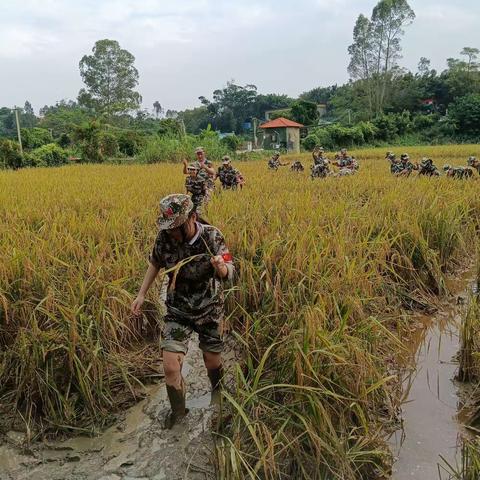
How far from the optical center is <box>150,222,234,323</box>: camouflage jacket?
2.29 m

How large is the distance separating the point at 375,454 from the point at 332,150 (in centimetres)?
2618

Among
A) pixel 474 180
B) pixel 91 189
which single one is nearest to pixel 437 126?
pixel 474 180

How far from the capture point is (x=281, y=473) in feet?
6.20

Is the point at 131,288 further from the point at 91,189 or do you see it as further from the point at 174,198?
the point at 91,189

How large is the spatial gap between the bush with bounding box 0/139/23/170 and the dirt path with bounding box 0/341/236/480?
16766mm

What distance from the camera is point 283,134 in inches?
1185

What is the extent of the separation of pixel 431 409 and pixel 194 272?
1429 mm

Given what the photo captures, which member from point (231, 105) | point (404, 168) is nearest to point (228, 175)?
point (404, 168)

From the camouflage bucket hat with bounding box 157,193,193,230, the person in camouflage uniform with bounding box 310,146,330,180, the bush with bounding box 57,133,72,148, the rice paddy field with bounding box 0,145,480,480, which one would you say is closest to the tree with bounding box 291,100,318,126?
the bush with bounding box 57,133,72,148

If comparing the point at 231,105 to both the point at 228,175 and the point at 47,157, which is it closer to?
the point at 47,157

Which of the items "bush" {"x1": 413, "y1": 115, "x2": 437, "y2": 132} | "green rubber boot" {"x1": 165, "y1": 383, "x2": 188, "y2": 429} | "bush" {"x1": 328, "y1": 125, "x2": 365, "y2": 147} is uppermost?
"bush" {"x1": 413, "y1": 115, "x2": 437, "y2": 132}

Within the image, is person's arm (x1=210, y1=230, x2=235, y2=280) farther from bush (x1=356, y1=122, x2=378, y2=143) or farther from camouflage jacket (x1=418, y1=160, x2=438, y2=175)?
bush (x1=356, y1=122, x2=378, y2=143)

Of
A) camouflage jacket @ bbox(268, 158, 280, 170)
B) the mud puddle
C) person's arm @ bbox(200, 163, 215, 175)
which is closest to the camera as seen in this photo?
the mud puddle

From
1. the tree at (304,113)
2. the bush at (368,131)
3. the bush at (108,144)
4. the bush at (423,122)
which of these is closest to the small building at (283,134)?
the bush at (368,131)
